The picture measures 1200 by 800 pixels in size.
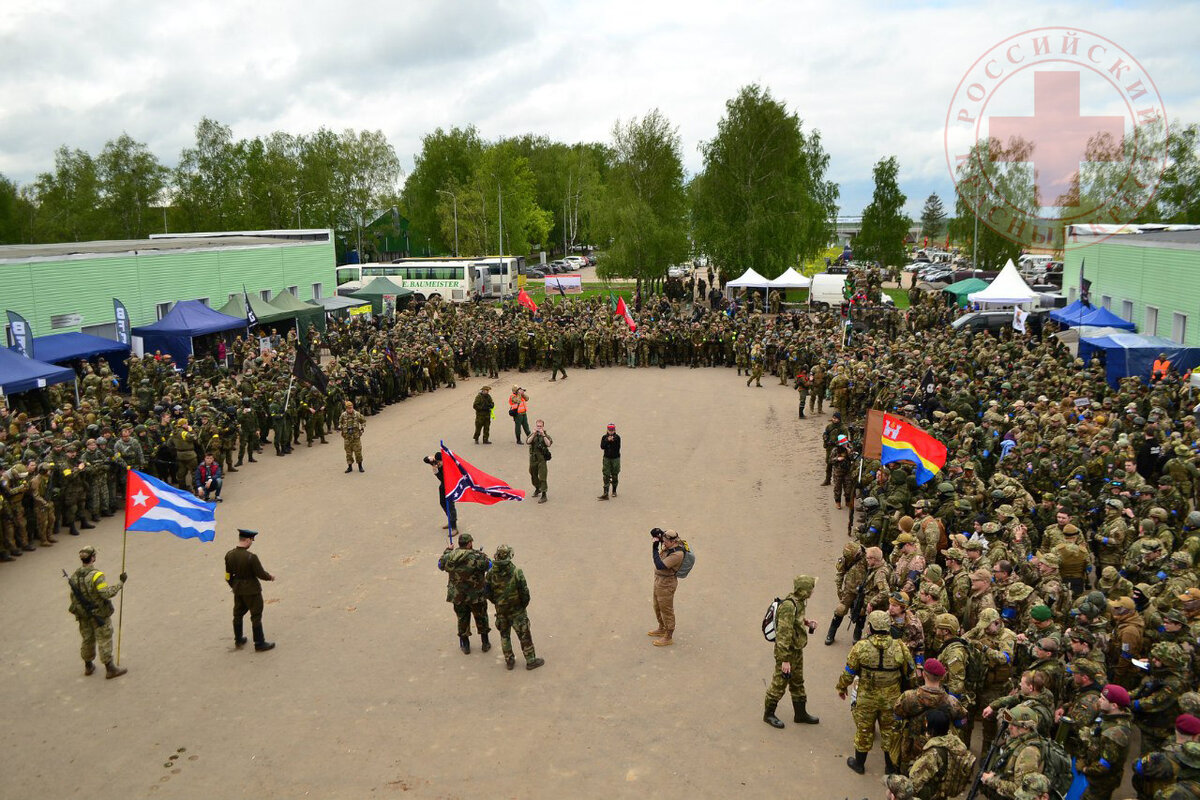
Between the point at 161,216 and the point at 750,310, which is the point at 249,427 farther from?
the point at 161,216

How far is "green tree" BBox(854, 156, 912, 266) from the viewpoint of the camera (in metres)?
56.8

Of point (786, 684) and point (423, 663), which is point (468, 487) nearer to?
point (423, 663)

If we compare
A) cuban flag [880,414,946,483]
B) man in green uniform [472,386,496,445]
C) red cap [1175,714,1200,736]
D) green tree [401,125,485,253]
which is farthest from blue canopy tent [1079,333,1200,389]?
green tree [401,125,485,253]

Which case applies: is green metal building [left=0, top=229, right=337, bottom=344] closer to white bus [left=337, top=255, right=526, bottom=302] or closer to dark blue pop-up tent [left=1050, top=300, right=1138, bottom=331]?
white bus [left=337, top=255, right=526, bottom=302]

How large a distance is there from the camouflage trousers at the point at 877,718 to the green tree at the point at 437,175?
67.8m

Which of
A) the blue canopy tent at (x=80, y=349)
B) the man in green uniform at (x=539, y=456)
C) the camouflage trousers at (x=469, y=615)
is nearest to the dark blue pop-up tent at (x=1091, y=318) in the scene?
the man in green uniform at (x=539, y=456)

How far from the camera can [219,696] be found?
916cm

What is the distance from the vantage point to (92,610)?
9.34m

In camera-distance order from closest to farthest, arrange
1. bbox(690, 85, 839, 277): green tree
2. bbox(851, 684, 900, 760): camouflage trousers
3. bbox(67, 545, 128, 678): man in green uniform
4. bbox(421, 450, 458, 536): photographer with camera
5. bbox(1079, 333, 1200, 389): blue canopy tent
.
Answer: bbox(851, 684, 900, 760): camouflage trousers → bbox(67, 545, 128, 678): man in green uniform → bbox(421, 450, 458, 536): photographer with camera → bbox(1079, 333, 1200, 389): blue canopy tent → bbox(690, 85, 839, 277): green tree

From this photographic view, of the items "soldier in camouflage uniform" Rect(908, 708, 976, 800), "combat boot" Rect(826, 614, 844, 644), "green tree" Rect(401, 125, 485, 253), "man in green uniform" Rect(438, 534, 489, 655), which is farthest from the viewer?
"green tree" Rect(401, 125, 485, 253)

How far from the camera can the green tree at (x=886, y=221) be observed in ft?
186

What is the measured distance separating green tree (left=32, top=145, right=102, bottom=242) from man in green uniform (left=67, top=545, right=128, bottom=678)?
62.2 m

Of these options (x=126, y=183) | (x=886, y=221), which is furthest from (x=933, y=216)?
(x=126, y=183)

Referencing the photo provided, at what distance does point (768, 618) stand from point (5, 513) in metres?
11.6
